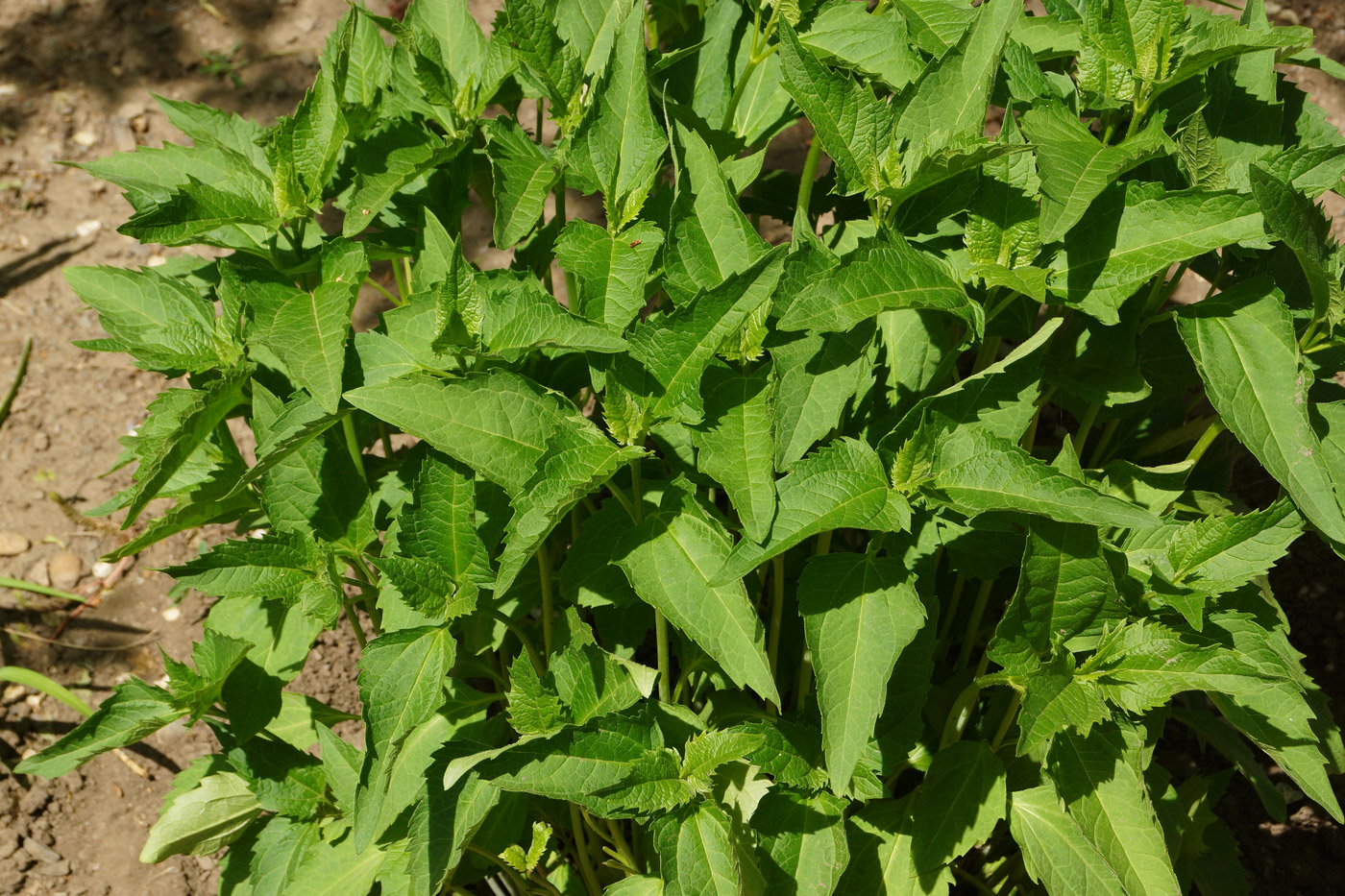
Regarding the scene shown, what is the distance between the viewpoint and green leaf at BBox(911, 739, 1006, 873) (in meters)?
2.25

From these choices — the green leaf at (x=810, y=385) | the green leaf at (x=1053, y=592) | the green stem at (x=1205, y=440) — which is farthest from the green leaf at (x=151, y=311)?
the green stem at (x=1205, y=440)

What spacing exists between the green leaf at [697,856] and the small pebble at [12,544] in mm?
3185

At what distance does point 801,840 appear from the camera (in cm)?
220

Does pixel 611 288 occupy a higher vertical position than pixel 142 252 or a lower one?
higher

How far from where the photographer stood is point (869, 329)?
1.99 m

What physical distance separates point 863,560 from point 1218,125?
50.6 inches

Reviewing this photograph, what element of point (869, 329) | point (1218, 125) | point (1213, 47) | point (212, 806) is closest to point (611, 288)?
point (869, 329)

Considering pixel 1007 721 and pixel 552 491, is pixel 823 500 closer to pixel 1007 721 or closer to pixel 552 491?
pixel 552 491

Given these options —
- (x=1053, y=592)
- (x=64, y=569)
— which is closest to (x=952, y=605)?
(x=1053, y=592)

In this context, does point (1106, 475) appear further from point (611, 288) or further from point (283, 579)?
point (283, 579)

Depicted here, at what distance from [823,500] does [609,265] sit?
2.08 ft

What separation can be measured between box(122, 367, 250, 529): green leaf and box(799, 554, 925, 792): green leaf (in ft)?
3.99

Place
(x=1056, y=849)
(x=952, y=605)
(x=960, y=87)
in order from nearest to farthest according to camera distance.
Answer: (x=960, y=87) < (x=1056, y=849) < (x=952, y=605)

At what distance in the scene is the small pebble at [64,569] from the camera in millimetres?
3982
